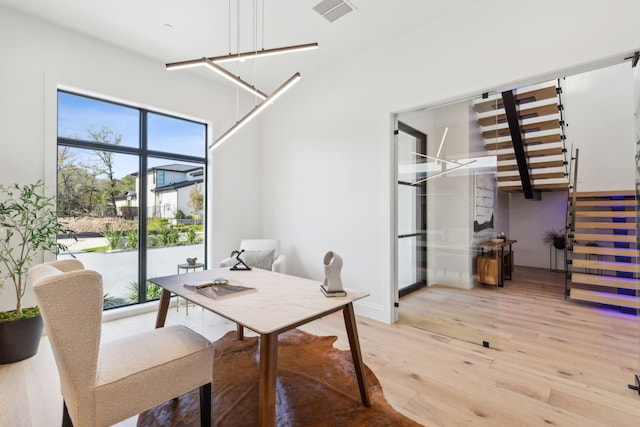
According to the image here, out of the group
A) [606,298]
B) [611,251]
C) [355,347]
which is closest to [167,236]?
[355,347]

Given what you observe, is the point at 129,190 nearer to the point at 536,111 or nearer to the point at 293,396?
the point at 293,396

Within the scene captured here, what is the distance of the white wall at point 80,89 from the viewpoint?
9.11 feet

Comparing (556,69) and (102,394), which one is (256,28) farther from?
(102,394)

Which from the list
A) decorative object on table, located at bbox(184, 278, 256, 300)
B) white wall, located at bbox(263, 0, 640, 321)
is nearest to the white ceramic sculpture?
decorative object on table, located at bbox(184, 278, 256, 300)

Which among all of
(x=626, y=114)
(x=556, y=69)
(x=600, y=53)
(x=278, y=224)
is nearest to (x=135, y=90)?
(x=278, y=224)

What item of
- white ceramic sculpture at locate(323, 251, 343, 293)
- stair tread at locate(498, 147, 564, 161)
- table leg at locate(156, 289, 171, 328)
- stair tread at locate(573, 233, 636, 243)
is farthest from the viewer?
stair tread at locate(498, 147, 564, 161)

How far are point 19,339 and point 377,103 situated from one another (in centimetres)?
402

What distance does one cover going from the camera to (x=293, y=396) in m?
1.93

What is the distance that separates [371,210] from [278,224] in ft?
5.57

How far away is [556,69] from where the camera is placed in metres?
2.31

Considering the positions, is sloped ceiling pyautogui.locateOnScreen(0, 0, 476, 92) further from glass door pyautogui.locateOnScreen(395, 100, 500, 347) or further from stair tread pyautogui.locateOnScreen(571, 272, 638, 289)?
stair tread pyautogui.locateOnScreen(571, 272, 638, 289)

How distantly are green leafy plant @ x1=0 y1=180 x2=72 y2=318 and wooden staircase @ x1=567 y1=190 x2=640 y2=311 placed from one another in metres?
5.86

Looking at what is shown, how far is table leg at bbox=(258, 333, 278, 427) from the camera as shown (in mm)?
1314

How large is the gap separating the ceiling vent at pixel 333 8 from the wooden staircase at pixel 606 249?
4083 mm
